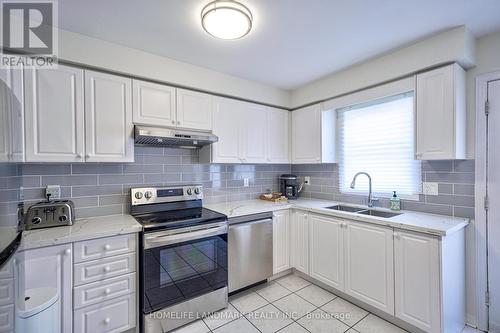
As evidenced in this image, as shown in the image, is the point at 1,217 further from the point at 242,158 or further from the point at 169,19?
the point at 242,158

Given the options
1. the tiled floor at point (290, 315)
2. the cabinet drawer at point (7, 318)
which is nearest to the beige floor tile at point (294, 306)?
the tiled floor at point (290, 315)

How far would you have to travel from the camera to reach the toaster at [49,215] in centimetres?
172

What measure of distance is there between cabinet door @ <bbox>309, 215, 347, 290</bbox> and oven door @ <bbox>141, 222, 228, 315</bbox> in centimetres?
103

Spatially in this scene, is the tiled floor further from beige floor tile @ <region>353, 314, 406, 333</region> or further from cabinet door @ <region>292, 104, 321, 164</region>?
cabinet door @ <region>292, 104, 321, 164</region>

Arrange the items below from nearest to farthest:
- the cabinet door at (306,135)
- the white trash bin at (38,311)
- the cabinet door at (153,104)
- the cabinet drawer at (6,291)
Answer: the cabinet drawer at (6,291) < the white trash bin at (38,311) < the cabinet door at (153,104) < the cabinet door at (306,135)

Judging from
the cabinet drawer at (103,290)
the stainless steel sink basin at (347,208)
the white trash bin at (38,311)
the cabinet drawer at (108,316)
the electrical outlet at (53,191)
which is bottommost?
the cabinet drawer at (108,316)

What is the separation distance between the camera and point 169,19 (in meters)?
1.69

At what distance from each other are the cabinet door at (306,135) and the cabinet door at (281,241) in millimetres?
848

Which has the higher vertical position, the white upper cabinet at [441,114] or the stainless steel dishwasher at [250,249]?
the white upper cabinet at [441,114]

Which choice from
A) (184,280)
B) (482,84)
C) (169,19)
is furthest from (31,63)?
(482,84)

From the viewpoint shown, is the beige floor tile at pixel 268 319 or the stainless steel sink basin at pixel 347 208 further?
the stainless steel sink basin at pixel 347 208

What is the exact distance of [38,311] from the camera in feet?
4.11

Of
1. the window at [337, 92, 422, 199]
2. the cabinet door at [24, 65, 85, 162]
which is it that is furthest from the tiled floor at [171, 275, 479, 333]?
the cabinet door at [24, 65, 85, 162]

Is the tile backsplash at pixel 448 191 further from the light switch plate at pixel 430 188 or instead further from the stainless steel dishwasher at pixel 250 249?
the stainless steel dishwasher at pixel 250 249
